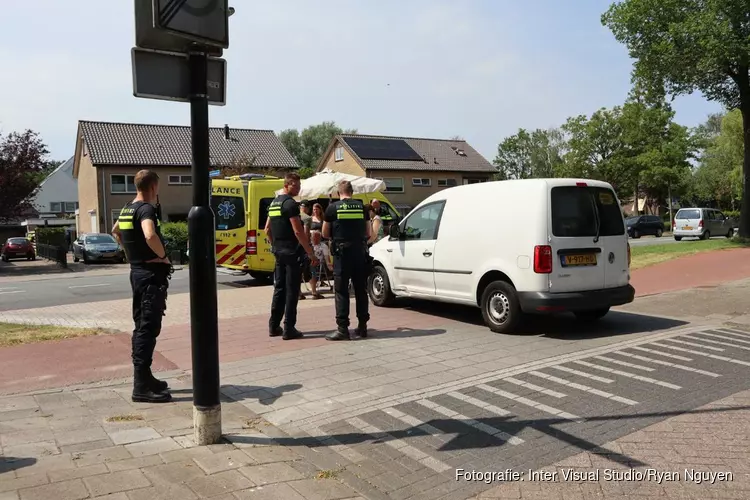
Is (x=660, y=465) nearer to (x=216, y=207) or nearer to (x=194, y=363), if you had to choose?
(x=194, y=363)

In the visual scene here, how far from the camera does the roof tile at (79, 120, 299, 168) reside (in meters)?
38.1

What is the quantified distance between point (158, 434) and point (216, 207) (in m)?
10.7

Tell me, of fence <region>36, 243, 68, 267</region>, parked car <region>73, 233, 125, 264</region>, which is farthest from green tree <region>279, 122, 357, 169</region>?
parked car <region>73, 233, 125, 264</region>

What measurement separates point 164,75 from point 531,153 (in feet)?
254

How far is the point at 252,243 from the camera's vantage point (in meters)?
13.6

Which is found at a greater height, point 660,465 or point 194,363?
point 194,363

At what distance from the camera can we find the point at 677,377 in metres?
5.42

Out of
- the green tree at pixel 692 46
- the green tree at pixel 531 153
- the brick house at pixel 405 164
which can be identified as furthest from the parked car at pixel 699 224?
the green tree at pixel 531 153

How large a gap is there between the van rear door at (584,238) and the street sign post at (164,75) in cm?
460

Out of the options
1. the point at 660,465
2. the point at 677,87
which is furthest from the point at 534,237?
the point at 677,87

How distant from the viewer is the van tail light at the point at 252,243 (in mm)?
13594

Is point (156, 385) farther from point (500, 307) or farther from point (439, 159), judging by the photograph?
point (439, 159)

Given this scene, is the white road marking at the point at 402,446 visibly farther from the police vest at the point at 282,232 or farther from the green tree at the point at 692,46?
the green tree at the point at 692,46

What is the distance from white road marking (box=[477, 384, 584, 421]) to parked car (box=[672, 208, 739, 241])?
1218 inches
